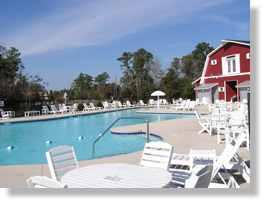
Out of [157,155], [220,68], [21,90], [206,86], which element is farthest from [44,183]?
[220,68]

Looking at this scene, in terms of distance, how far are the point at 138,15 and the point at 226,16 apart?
2.98m

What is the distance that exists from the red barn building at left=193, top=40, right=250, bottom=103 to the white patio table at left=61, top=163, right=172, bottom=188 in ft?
69.7

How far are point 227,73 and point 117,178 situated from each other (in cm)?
2399

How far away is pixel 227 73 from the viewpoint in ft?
80.4

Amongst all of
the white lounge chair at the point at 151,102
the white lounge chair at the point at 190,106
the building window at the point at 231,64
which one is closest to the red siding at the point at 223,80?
the building window at the point at 231,64

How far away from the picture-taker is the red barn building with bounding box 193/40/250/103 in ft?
74.8

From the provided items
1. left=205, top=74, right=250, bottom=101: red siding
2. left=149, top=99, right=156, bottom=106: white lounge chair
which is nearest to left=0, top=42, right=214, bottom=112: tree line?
left=149, top=99, right=156, bottom=106: white lounge chair

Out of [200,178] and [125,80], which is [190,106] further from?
[125,80]

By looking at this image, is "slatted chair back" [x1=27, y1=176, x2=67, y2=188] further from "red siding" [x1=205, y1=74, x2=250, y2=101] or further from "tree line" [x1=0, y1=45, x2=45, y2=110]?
"red siding" [x1=205, y1=74, x2=250, y2=101]

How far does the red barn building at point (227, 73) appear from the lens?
Answer: 2280cm

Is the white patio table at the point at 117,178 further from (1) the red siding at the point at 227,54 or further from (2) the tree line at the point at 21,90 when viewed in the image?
(1) the red siding at the point at 227,54

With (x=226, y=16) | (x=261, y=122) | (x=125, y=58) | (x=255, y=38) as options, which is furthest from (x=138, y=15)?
(x=125, y=58)

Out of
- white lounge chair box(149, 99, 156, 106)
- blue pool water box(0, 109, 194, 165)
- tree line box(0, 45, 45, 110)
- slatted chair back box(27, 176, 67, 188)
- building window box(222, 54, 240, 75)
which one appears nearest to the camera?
slatted chair back box(27, 176, 67, 188)

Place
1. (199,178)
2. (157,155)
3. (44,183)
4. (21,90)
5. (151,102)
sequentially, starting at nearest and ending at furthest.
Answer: (44,183) < (199,178) < (157,155) < (21,90) < (151,102)
